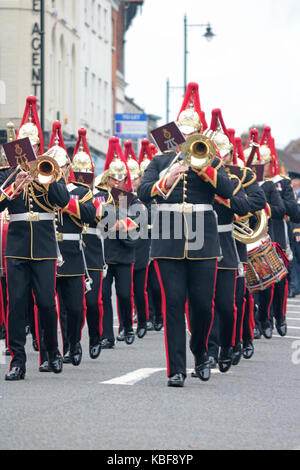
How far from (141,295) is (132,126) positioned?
69.5ft

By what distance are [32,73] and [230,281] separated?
3018 cm

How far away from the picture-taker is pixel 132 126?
37.8 metres

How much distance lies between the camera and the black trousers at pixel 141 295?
16.8 meters

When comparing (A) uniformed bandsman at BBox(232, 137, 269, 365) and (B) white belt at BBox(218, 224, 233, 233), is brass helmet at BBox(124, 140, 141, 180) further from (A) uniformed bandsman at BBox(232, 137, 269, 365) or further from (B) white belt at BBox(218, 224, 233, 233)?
(B) white belt at BBox(218, 224, 233, 233)

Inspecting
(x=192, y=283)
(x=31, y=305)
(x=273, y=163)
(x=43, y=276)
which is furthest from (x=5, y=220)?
(x=273, y=163)

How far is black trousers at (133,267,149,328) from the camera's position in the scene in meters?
16.8

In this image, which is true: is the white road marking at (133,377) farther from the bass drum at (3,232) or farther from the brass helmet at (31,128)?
the bass drum at (3,232)

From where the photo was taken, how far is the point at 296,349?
14.8 metres

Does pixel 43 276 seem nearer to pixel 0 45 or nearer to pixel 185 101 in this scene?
pixel 185 101

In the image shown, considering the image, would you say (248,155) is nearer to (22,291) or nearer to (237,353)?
(237,353)

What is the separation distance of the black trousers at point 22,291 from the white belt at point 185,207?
1169 mm

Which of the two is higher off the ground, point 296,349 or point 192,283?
point 192,283

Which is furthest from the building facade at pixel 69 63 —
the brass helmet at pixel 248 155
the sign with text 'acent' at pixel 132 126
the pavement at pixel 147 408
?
the pavement at pixel 147 408

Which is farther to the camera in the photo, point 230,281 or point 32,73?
point 32,73
